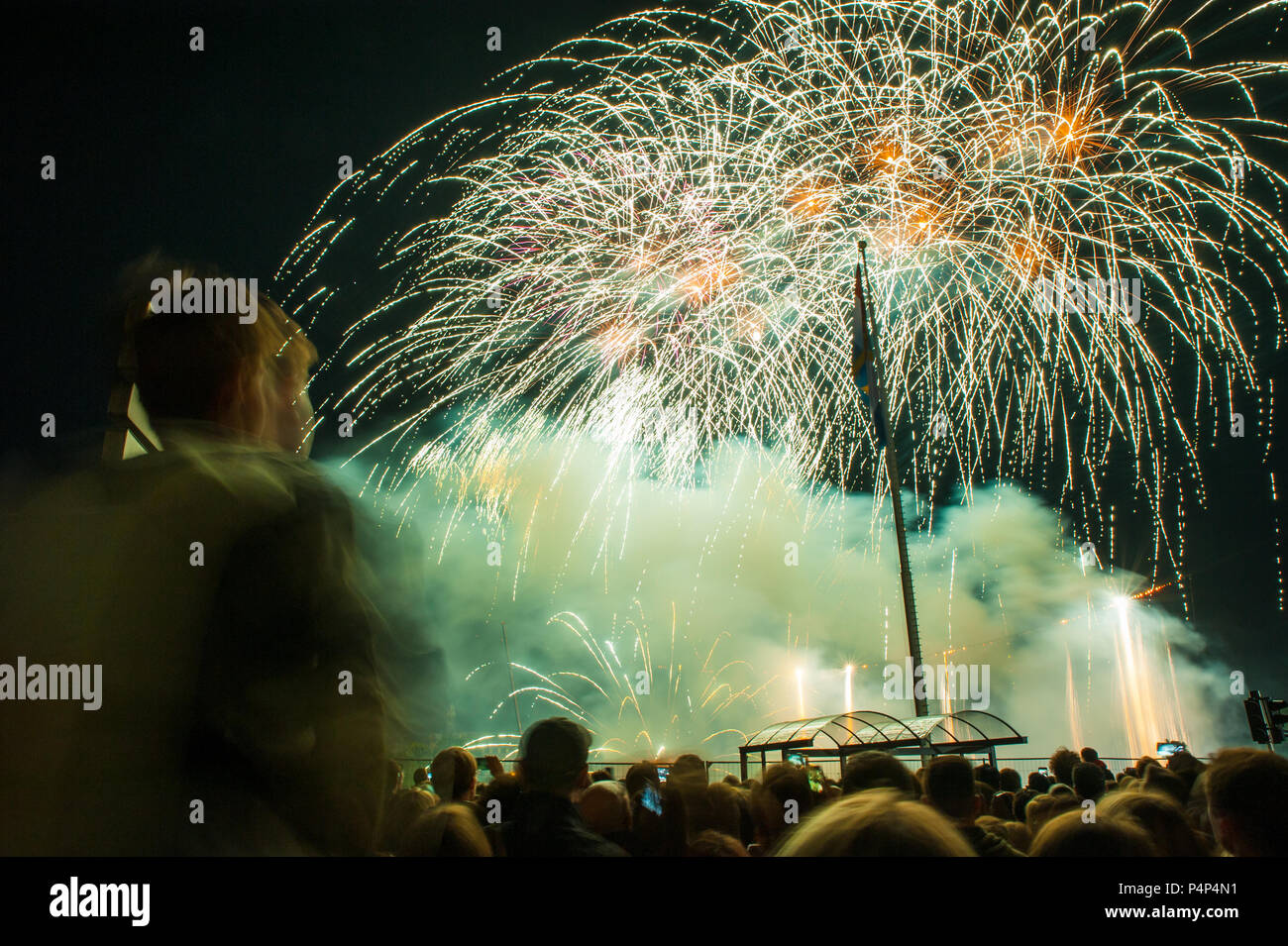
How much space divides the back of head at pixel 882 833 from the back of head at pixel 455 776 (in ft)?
14.6

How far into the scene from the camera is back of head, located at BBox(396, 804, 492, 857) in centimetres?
307

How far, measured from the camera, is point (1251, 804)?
2975mm

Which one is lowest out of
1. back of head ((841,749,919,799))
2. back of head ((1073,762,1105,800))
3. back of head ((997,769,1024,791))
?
back of head ((997,769,1024,791))

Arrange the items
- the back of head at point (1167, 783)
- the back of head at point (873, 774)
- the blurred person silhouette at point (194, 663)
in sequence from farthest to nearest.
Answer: the back of head at point (1167, 783) < the back of head at point (873, 774) < the blurred person silhouette at point (194, 663)

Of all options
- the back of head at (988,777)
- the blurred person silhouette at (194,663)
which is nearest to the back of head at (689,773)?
the blurred person silhouette at (194,663)

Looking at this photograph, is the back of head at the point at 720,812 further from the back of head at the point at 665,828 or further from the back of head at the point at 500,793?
the back of head at the point at 500,793

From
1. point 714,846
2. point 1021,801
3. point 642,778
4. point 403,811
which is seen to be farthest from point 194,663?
point 1021,801

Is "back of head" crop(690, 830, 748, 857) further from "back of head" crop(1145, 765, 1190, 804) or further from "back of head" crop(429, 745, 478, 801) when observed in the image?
"back of head" crop(1145, 765, 1190, 804)

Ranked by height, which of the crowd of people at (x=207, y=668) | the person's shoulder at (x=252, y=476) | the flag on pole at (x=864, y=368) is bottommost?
the crowd of people at (x=207, y=668)

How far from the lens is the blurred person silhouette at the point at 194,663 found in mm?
1245

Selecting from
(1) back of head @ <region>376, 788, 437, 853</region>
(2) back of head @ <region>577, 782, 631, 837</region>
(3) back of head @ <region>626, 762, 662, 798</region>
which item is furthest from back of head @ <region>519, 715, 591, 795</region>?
(3) back of head @ <region>626, 762, 662, 798</region>

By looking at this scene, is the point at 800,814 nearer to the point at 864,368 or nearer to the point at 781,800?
the point at 781,800

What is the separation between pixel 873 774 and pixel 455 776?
3.13 metres

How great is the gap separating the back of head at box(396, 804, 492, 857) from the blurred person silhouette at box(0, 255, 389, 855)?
186 centimetres
